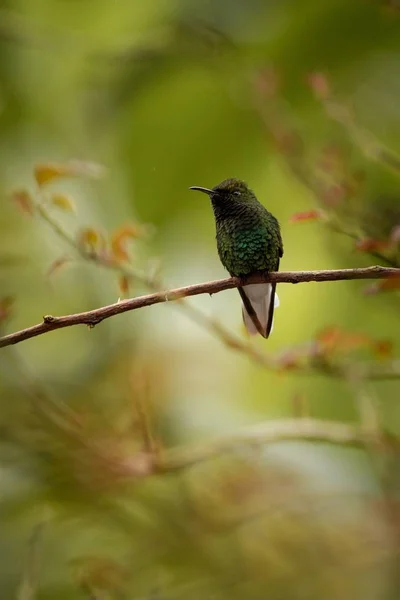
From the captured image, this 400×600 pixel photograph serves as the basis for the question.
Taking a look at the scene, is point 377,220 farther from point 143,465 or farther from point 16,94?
point 16,94

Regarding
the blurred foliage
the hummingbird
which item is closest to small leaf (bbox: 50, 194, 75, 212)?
the blurred foliage

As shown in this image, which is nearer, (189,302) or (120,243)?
(120,243)

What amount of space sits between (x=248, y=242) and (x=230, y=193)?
0.08 metres

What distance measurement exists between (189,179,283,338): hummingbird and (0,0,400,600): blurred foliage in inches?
2.1

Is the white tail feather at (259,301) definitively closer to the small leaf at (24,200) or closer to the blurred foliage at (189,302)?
the blurred foliage at (189,302)

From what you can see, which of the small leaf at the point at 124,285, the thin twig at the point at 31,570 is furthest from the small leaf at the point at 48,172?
the thin twig at the point at 31,570

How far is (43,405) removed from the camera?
Result: 1.12 metres

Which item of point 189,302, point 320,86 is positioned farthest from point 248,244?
point 320,86

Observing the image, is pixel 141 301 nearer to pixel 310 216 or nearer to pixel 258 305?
pixel 310 216

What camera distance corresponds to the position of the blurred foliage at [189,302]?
3.53 feet

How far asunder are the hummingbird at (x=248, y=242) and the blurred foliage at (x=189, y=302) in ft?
0.18

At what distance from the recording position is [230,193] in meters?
1.14

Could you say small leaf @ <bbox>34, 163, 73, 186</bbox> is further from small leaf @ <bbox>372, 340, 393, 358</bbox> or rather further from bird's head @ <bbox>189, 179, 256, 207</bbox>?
small leaf @ <bbox>372, 340, 393, 358</bbox>

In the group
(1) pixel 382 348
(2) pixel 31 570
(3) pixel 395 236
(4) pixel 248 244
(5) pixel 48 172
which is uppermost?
(5) pixel 48 172
